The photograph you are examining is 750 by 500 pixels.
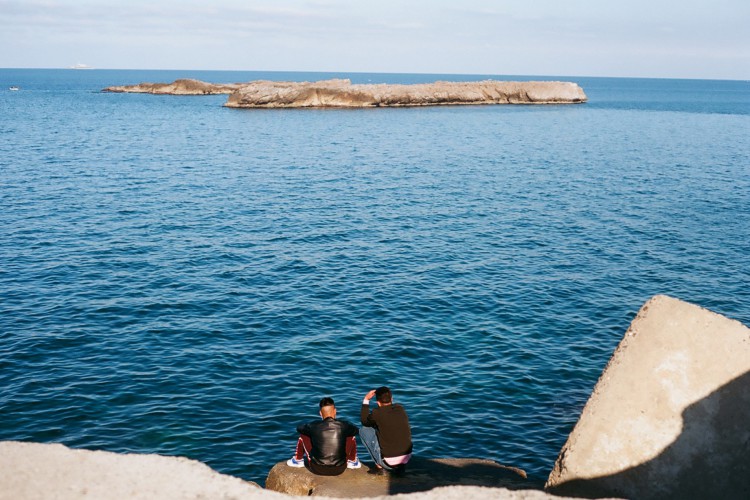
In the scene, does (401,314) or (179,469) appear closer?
(179,469)

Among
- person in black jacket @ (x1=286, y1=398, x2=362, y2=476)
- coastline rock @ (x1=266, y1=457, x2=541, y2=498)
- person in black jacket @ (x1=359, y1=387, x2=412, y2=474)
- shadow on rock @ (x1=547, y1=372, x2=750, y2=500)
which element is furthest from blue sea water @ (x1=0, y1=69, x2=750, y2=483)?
shadow on rock @ (x1=547, y1=372, x2=750, y2=500)

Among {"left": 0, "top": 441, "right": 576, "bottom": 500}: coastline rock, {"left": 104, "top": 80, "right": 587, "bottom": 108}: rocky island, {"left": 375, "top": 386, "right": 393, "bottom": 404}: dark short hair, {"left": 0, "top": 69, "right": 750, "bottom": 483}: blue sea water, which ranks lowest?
{"left": 0, "top": 69, "right": 750, "bottom": 483}: blue sea water

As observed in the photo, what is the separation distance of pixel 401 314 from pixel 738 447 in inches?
686

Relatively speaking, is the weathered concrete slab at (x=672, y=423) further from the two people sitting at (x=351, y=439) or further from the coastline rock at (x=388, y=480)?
the two people sitting at (x=351, y=439)

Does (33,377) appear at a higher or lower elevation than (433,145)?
lower

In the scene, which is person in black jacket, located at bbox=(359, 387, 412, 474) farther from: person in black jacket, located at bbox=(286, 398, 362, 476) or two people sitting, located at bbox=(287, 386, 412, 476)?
person in black jacket, located at bbox=(286, 398, 362, 476)

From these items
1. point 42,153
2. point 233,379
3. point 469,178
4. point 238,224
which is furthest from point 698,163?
point 42,153

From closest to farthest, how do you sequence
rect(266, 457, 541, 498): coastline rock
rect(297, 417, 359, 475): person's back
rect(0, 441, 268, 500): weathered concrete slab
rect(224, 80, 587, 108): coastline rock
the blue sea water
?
1. rect(0, 441, 268, 500): weathered concrete slab
2. rect(266, 457, 541, 498): coastline rock
3. rect(297, 417, 359, 475): person's back
4. the blue sea water
5. rect(224, 80, 587, 108): coastline rock

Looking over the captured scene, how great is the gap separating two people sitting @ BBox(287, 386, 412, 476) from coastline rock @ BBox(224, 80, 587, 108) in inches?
5402

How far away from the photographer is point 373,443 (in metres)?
14.4

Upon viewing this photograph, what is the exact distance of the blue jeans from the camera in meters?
14.2

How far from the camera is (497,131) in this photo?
4050 inches

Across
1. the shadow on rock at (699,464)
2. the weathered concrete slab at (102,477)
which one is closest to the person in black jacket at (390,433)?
the shadow on rock at (699,464)

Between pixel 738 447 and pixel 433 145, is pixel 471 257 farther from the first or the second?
pixel 433 145
